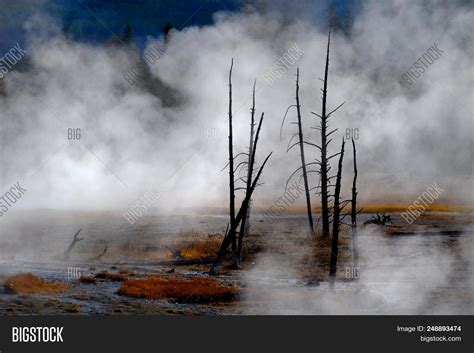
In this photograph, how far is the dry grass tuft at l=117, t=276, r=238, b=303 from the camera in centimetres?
1531

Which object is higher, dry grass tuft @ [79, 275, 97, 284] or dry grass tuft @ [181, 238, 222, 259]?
dry grass tuft @ [181, 238, 222, 259]

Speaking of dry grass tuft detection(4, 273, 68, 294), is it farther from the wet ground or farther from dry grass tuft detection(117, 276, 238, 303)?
dry grass tuft detection(117, 276, 238, 303)

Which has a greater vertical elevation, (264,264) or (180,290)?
(264,264)

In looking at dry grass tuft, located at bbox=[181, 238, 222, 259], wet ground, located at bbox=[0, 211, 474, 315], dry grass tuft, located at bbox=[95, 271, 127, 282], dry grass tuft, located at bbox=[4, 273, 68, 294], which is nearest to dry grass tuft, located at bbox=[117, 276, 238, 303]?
wet ground, located at bbox=[0, 211, 474, 315]

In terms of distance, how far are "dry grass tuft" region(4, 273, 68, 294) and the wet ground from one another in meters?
0.31

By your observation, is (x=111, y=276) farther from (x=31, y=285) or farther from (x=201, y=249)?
(x=201, y=249)

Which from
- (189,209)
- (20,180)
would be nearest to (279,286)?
(189,209)

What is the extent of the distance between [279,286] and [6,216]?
667 inches

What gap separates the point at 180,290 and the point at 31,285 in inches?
174

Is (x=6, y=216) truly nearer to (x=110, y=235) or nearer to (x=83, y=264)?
(x=110, y=235)

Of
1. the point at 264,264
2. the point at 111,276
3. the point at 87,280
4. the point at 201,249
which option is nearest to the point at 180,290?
the point at 111,276

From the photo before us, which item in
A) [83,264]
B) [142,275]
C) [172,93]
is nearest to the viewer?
[142,275]

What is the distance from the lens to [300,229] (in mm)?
26109

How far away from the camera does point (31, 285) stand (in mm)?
15781
